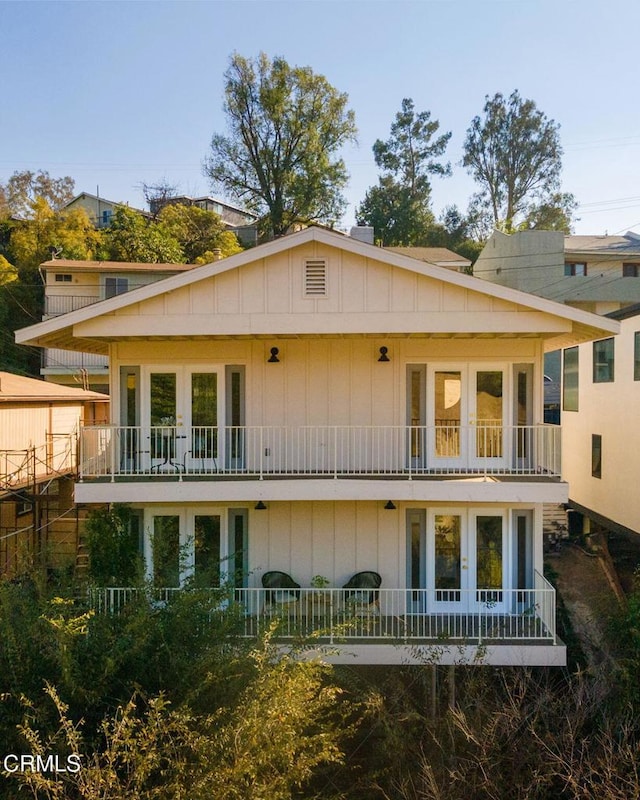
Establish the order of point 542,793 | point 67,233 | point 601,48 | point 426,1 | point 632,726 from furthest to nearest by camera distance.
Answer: point 67,233 → point 601,48 → point 426,1 → point 632,726 → point 542,793

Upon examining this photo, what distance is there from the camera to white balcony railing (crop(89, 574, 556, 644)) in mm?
10578

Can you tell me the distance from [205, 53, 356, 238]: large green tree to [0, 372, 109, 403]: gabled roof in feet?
62.6

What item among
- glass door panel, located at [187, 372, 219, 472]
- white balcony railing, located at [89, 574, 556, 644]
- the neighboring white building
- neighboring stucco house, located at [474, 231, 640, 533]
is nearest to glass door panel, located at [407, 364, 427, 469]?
white balcony railing, located at [89, 574, 556, 644]

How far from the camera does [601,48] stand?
52.9 ft

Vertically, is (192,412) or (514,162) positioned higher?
(514,162)

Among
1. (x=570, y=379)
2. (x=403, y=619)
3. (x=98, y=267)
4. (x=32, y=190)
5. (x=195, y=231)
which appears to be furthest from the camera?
(x=32, y=190)

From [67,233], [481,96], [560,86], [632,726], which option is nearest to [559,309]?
[632,726]

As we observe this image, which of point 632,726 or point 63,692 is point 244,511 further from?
point 632,726

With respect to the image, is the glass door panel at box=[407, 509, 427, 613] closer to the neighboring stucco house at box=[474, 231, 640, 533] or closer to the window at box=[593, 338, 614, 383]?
the neighboring stucco house at box=[474, 231, 640, 533]

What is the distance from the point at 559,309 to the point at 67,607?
9414mm

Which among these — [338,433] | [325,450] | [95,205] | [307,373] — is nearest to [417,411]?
[338,433]

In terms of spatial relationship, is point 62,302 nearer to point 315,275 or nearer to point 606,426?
point 315,275

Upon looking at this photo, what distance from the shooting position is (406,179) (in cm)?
4109

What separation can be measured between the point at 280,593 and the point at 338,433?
3.28 m
